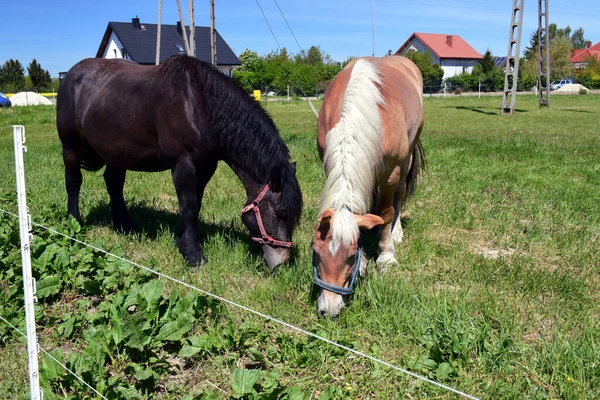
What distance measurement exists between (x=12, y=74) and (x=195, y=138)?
68.1m

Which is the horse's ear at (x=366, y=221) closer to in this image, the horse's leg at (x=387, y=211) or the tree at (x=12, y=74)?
the horse's leg at (x=387, y=211)

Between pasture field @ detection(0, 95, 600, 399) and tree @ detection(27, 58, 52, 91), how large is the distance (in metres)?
62.8

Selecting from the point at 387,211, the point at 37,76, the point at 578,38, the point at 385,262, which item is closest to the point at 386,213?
the point at 387,211

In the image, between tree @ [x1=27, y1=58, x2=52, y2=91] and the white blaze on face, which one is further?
tree @ [x1=27, y1=58, x2=52, y2=91]

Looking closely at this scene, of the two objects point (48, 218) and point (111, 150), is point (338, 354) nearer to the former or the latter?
point (111, 150)

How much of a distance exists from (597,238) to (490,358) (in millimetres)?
2936

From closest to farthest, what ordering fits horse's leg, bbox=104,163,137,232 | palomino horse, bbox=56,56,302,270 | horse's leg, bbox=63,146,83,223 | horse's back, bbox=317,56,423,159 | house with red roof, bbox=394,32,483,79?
1. horse's back, bbox=317,56,423,159
2. palomino horse, bbox=56,56,302,270
3. horse's leg, bbox=63,146,83,223
4. horse's leg, bbox=104,163,137,232
5. house with red roof, bbox=394,32,483,79

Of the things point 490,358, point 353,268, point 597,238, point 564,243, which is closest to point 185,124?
point 353,268

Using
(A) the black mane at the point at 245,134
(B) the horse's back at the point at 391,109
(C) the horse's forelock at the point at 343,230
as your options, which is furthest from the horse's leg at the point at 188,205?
(C) the horse's forelock at the point at 343,230

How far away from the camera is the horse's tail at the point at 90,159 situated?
5696 mm

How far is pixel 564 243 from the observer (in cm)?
488

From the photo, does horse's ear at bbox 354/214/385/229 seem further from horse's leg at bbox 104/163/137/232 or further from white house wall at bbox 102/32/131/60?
white house wall at bbox 102/32/131/60

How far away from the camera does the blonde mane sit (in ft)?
10.4

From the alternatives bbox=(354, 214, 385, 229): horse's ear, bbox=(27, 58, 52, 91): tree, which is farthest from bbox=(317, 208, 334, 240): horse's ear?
bbox=(27, 58, 52, 91): tree
